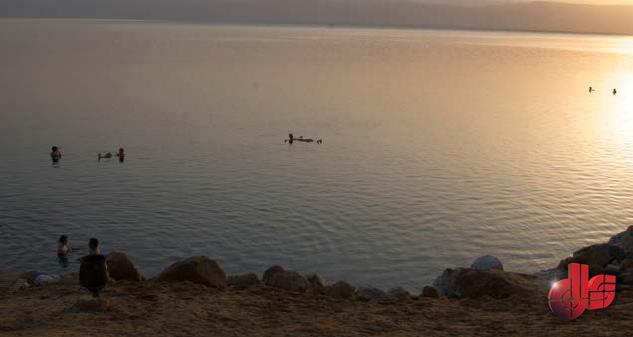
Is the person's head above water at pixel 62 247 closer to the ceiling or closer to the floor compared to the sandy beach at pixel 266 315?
closer to the ceiling

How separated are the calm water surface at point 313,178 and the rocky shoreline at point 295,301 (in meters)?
5.46

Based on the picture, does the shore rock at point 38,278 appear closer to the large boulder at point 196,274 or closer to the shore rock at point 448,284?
the large boulder at point 196,274

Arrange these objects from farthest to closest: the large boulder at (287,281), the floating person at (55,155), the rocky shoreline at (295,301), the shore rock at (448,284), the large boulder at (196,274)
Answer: the floating person at (55,155) < the shore rock at (448,284) < the large boulder at (287,281) < the large boulder at (196,274) < the rocky shoreline at (295,301)

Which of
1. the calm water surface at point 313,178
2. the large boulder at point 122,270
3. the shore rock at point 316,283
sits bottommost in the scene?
the shore rock at point 316,283

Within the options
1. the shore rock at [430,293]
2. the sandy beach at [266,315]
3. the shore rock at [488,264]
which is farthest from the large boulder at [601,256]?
the shore rock at [430,293]

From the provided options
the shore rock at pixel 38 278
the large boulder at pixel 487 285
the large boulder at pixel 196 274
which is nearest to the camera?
the large boulder at pixel 487 285

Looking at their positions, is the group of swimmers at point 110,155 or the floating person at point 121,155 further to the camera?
the floating person at point 121,155

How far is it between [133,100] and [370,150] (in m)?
36.6

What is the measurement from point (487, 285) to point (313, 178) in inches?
915

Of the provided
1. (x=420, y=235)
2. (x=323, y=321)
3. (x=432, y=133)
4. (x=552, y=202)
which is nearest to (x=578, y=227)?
(x=552, y=202)

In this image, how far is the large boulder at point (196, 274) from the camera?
2016 centimetres

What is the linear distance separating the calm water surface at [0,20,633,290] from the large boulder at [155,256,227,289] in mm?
6375

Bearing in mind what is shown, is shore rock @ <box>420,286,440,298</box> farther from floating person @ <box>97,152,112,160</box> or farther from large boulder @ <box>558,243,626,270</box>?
floating person @ <box>97,152,112,160</box>

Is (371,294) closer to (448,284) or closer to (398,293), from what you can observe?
(398,293)
